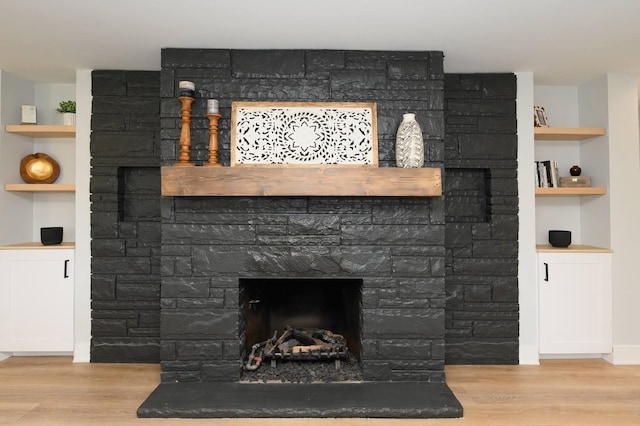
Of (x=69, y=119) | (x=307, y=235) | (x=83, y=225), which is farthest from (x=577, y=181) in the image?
(x=69, y=119)

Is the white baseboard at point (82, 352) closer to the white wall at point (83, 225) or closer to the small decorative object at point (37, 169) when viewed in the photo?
the white wall at point (83, 225)

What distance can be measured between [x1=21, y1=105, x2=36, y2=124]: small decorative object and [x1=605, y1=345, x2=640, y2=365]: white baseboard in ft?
15.4

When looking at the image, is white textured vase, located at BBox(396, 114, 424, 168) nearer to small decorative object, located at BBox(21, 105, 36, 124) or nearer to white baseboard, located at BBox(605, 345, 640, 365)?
white baseboard, located at BBox(605, 345, 640, 365)

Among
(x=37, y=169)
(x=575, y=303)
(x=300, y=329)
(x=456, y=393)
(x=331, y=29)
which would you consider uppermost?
(x=331, y=29)

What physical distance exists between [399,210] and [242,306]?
3.89ft

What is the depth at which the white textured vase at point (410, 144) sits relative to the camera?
101 inches

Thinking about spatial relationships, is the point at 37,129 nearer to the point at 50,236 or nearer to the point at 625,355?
the point at 50,236

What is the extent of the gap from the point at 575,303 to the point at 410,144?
182 cm

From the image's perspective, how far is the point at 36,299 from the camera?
10.3 feet

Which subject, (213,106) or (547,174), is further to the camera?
(547,174)

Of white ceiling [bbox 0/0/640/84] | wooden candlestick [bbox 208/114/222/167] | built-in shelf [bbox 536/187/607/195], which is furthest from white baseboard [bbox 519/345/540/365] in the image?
wooden candlestick [bbox 208/114/222/167]

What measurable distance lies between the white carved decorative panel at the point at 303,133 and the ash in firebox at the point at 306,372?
4.45ft

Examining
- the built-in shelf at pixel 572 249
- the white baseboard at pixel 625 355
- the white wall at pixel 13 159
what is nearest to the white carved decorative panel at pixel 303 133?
the built-in shelf at pixel 572 249

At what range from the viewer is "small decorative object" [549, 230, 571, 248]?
3246 millimetres
